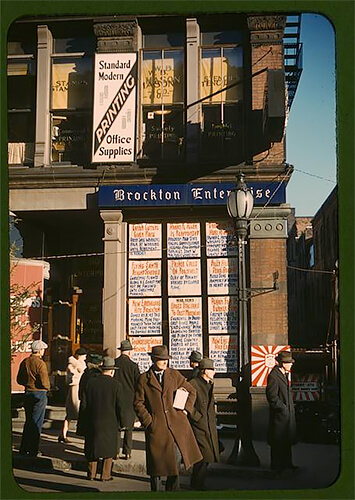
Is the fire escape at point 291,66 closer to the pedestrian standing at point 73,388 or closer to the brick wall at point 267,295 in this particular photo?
the brick wall at point 267,295

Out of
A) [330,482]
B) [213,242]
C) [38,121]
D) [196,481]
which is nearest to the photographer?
[330,482]

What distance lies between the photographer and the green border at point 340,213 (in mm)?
4121

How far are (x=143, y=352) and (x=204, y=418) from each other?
5.64ft

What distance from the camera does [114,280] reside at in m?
8.80

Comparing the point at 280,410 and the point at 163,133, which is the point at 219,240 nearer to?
the point at 280,410

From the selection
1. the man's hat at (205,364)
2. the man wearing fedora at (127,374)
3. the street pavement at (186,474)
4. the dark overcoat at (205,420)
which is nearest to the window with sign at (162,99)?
the man wearing fedora at (127,374)

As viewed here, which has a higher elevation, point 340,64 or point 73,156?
point 73,156

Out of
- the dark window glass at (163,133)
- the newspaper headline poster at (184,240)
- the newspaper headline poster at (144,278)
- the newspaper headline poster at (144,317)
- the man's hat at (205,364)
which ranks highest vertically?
the dark window glass at (163,133)

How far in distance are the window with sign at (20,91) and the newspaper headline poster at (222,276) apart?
2715 millimetres

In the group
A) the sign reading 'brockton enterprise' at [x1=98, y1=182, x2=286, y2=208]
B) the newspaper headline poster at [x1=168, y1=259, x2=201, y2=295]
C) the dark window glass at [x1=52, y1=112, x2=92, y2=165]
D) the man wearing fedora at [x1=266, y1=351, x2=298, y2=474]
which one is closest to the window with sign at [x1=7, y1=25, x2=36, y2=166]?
the dark window glass at [x1=52, y1=112, x2=92, y2=165]

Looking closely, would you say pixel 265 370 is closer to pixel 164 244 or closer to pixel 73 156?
pixel 164 244

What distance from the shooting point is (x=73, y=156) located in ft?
33.1

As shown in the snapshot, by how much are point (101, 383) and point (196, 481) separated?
9.22 ft

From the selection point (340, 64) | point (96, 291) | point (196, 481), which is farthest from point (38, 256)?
point (340, 64)
